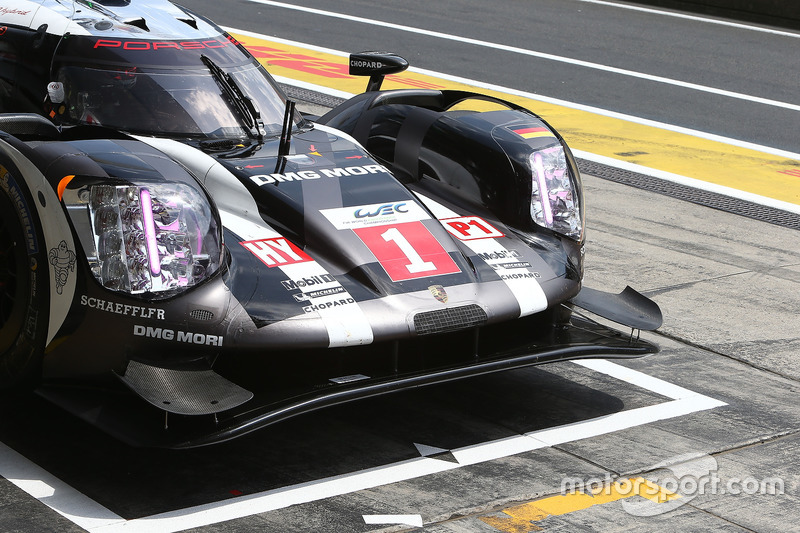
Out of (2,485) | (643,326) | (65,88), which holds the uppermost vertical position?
(65,88)

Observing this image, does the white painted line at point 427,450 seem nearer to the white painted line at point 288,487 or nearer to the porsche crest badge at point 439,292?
the white painted line at point 288,487

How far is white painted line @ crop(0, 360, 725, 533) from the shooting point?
12.6ft

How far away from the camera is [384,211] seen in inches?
190

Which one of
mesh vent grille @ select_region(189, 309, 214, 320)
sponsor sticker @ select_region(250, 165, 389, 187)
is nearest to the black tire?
mesh vent grille @ select_region(189, 309, 214, 320)

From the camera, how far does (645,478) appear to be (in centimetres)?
436

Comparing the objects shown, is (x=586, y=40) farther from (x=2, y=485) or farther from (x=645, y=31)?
(x=2, y=485)

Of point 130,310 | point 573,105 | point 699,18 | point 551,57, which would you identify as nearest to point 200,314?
point 130,310

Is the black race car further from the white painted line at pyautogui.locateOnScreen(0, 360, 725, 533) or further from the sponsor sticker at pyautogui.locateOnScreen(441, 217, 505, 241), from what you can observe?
the white painted line at pyautogui.locateOnScreen(0, 360, 725, 533)

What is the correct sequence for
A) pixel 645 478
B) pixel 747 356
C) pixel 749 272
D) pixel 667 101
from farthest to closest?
pixel 667 101, pixel 749 272, pixel 747 356, pixel 645 478

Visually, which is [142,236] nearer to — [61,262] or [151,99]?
[61,262]

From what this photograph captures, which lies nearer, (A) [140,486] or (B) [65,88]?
(A) [140,486]

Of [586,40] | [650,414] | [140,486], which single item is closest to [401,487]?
[140,486]

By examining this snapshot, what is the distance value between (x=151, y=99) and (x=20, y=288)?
A: 1.20 meters

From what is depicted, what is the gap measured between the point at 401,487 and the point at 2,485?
4.52 ft
